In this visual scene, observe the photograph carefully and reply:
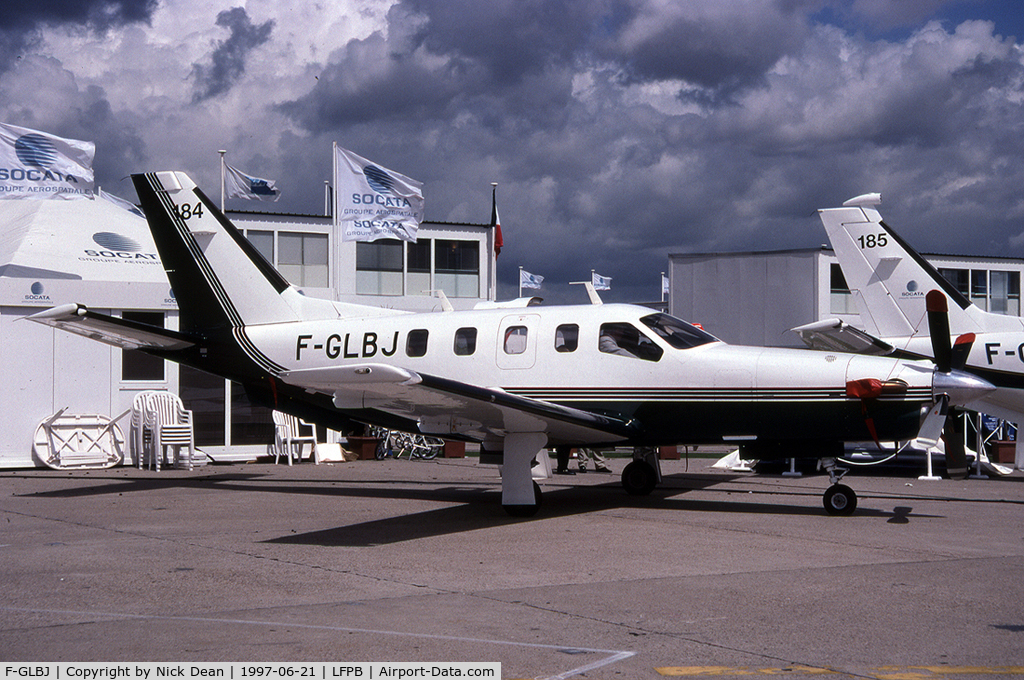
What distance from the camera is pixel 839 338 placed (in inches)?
509

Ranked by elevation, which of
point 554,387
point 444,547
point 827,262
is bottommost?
point 444,547

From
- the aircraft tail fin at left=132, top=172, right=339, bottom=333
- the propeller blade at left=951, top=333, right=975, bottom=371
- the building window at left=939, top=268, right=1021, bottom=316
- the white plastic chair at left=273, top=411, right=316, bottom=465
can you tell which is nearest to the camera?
the propeller blade at left=951, top=333, right=975, bottom=371

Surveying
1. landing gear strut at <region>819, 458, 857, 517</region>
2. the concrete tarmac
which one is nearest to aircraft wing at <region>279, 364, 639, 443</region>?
the concrete tarmac

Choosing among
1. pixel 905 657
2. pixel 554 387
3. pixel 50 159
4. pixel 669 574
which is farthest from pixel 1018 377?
pixel 50 159

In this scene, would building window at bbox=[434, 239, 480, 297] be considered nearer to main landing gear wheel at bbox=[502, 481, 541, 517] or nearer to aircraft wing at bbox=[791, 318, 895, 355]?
aircraft wing at bbox=[791, 318, 895, 355]

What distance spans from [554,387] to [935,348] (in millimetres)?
4443

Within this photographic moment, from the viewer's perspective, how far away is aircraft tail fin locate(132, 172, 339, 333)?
13953 mm

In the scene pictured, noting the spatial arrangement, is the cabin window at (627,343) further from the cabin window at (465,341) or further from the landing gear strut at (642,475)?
the landing gear strut at (642,475)

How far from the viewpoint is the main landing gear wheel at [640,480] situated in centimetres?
1304

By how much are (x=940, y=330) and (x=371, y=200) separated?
16.6m

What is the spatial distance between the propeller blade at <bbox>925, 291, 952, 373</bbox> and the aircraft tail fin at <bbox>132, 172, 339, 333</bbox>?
8138 mm

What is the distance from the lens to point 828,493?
10.9 meters

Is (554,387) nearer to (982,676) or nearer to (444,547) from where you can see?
(444,547)

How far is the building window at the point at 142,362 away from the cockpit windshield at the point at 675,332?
1167 cm
